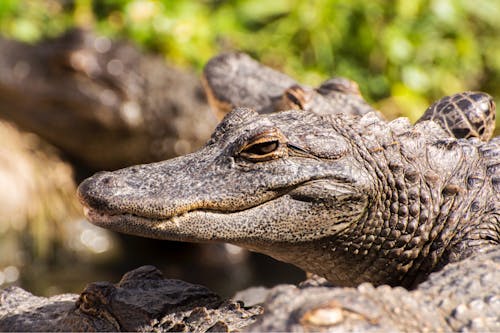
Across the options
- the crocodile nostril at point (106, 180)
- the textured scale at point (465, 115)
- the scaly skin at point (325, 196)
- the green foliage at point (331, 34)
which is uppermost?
the green foliage at point (331, 34)

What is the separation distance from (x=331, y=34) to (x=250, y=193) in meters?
6.97

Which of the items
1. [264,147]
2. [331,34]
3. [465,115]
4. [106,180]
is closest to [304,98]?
[465,115]

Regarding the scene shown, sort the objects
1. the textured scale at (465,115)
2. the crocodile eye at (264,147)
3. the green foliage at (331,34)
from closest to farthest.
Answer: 1. the crocodile eye at (264,147)
2. the textured scale at (465,115)
3. the green foliage at (331,34)

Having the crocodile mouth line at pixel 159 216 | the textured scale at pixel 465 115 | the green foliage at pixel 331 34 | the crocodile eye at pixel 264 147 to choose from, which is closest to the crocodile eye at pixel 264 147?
the crocodile eye at pixel 264 147

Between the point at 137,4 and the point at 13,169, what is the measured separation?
7.48ft

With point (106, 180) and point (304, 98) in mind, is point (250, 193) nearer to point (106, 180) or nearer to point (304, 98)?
point (106, 180)

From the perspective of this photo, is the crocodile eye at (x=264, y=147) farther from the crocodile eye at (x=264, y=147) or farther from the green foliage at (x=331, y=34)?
the green foliage at (x=331, y=34)

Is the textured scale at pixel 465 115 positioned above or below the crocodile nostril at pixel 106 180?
above

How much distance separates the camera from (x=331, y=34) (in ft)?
32.7

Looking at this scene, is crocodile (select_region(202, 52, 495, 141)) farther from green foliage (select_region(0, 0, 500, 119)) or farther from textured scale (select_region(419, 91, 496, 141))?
green foliage (select_region(0, 0, 500, 119))

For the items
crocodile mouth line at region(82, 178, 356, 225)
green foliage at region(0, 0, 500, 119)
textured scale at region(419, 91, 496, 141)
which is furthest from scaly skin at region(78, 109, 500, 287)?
green foliage at region(0, 0, 500, 119)

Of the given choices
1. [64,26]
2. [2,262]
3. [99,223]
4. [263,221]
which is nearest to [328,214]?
[263,221]

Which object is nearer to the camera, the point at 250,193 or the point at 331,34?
the point at 250,193

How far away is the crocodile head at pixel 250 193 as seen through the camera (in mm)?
3178
